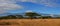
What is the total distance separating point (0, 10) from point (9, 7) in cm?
10

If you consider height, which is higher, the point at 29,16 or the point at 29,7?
the point at 29,7

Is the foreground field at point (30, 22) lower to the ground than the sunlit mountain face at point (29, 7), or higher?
lower

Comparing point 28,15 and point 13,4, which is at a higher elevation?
point 13,4

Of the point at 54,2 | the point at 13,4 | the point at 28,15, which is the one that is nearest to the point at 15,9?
the point at 13,4

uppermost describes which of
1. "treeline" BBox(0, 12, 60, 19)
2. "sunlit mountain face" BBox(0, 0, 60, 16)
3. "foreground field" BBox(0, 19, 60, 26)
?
"sunlit mountain face" BBox(0, 0, 60, 16)

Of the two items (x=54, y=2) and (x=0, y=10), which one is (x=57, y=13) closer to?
(x=54, y=2)

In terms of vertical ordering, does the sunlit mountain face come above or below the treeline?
above

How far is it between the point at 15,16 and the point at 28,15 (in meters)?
0.15

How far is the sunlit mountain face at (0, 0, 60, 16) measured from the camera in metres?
1.53

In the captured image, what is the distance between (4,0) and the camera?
152 cm

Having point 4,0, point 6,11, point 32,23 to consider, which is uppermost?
point 4,0

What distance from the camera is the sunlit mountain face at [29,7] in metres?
1.53

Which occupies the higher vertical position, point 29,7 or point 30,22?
point 29,7

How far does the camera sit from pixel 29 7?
154 centimetres
